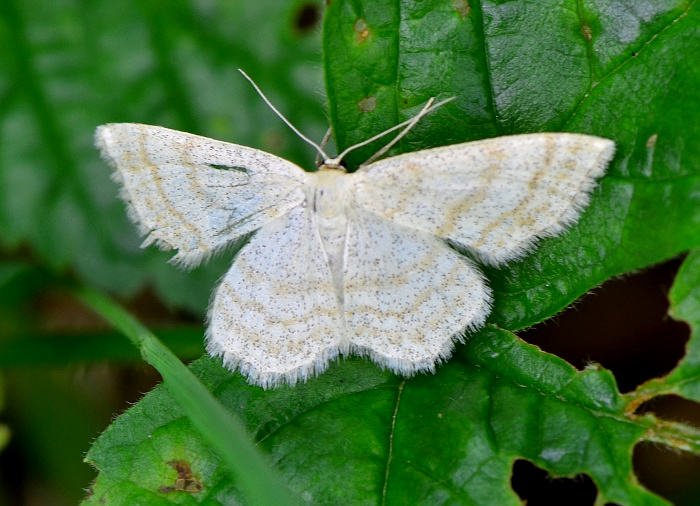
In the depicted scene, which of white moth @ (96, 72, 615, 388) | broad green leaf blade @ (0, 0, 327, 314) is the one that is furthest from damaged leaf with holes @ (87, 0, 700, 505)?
broad green leaf blade @ (0, 0, 327, 314)

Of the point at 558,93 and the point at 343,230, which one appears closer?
the point at 558,93

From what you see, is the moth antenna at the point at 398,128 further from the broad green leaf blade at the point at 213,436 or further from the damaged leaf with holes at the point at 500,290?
the broad green leaf blade at the point at 213,436

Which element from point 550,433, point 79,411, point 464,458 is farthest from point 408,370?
point 79,411

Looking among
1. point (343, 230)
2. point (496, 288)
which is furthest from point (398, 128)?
point (496, 288)

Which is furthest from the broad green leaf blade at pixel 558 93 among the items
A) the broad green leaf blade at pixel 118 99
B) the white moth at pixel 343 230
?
the broad green leaf blade at pixel 118 99

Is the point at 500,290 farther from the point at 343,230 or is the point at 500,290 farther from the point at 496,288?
the point at 343,230

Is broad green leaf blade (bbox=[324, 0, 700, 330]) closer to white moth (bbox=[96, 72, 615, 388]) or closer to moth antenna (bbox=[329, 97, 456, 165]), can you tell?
moth antenna (bbox=[329, 97, 456, 165])
